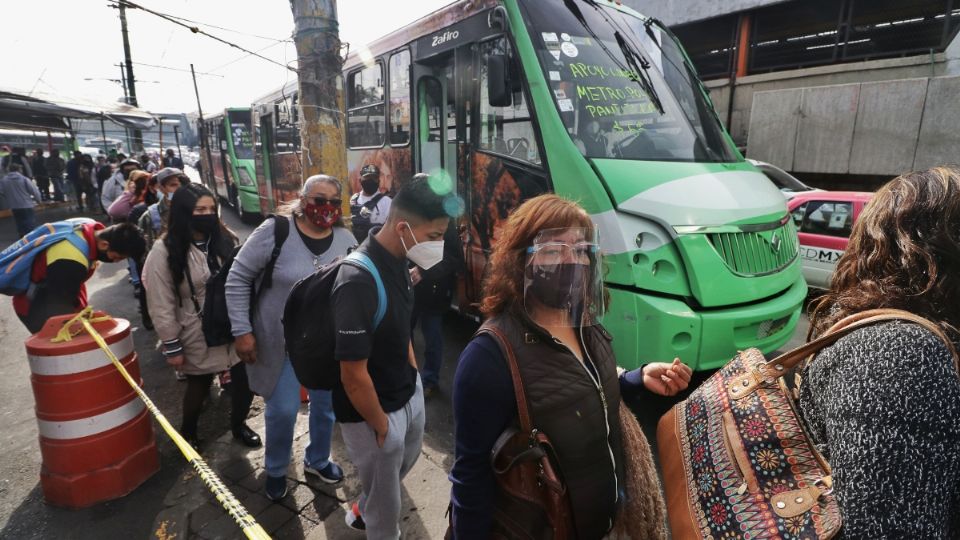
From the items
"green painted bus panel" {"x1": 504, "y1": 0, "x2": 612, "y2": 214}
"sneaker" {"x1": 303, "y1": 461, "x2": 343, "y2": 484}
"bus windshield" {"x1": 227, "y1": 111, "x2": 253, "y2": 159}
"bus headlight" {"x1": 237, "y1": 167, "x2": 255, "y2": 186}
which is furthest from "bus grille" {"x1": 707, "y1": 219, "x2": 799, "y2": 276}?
"bus windshield" {"x1": 227, "y1": 111, "x2": 253, "y2": 159}

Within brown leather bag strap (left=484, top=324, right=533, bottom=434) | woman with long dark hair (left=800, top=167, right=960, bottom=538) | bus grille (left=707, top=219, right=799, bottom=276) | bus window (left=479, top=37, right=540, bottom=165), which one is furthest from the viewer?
bus window (left=479, top=37, right=540, bottom=165)

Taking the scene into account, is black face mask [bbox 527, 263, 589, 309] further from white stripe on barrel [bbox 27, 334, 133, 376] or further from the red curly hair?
white stripe on barrel [bbox 27, 334, 133, 376]

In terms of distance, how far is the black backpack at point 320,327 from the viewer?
A: 6.63 feet

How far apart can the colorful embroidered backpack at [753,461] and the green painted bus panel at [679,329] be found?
197 cm

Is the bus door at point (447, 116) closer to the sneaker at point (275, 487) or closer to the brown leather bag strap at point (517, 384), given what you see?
the sneaker at point (275, 487)

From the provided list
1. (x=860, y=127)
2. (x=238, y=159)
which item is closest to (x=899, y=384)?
(x=860, y=127)

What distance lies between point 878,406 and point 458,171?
4370mm

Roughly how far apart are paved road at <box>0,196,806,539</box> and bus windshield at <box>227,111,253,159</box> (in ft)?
29.3

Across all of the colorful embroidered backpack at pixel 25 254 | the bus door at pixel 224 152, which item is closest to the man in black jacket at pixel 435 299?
the colorful embroidered backpack at pixel 25 254

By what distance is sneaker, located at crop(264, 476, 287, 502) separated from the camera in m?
2.87

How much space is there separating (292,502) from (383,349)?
4.74 feet

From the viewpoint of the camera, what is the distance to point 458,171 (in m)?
5.01

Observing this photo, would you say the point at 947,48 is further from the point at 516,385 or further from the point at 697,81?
the point at 516,385

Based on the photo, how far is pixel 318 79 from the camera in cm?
368
